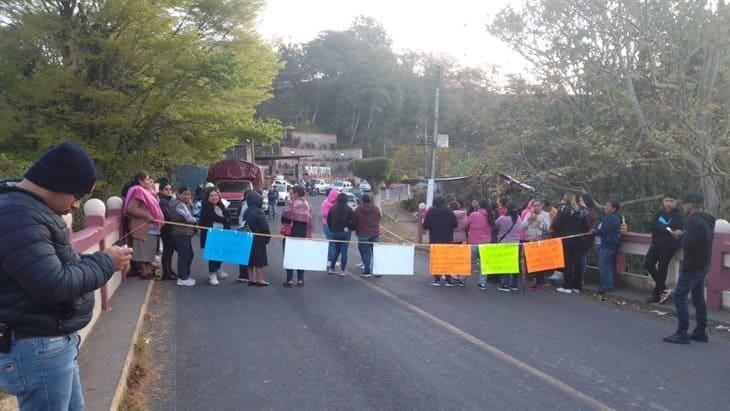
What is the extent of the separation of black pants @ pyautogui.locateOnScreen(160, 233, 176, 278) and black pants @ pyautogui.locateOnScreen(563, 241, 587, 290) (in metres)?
7.33

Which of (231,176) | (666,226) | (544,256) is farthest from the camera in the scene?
(231,176)

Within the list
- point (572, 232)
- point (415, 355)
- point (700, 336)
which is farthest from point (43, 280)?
point (572, 232)

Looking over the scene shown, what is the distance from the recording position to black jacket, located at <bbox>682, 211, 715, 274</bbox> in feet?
23.8

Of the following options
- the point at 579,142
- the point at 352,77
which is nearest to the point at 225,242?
the point at 579,142

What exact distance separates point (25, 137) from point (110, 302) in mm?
9623

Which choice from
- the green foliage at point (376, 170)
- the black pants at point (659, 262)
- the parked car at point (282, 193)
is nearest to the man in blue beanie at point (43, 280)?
the black pants at point (659, 262)

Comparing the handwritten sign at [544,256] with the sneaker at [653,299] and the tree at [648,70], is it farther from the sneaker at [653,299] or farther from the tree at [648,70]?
the tree at [648,70]

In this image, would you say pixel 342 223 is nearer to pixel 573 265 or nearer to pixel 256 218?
pixel 256 218

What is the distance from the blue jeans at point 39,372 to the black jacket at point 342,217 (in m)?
9.50

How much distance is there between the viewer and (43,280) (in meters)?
2.65

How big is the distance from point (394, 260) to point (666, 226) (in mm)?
4780

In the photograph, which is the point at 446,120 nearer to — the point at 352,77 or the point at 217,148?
the point at 352,77

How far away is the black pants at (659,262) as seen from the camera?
982 centimetres

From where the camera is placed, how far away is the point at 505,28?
14133mm
